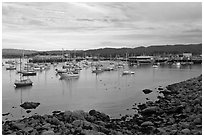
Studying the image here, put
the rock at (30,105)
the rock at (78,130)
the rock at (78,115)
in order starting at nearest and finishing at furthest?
the rock at (78,130) < the rock at (78,115) < the rock at (30,105)

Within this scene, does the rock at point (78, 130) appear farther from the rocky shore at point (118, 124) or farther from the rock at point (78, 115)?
the rock at point (78, 115)

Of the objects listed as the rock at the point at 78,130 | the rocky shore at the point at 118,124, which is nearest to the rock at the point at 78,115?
the rocky shore at the point at 118,124

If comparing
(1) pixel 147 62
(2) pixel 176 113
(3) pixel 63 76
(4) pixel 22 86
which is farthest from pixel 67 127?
(1) pixel 147 62

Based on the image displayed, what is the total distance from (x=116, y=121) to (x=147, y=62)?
28.8 m

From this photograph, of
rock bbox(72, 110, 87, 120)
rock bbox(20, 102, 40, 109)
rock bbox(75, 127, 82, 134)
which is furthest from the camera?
rock bbox(20, 102, 40, 109)

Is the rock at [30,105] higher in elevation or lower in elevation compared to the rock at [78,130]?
lower

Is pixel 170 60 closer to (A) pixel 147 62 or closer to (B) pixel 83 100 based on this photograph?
(A) pixel 147 62

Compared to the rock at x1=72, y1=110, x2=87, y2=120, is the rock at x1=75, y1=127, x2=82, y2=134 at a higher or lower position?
higher

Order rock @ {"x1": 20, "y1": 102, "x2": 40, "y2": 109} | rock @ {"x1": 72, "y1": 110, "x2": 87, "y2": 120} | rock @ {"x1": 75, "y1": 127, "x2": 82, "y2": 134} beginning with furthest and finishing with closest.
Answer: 1. rock @ {"x1": 20, "y1": 102, "x2": 40, "y2": 109}
2. rock @ {"x1": 72, "y1": 110, "x2": 87, "y2": 120}
3. rock @ {"x1": 75, "y1": 127, "x2": 82, "y2": 134}

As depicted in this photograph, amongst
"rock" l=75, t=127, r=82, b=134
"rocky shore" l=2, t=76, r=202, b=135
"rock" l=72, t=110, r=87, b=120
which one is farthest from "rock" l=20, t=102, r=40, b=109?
"rock" l=75, t=127, r=82, b=134

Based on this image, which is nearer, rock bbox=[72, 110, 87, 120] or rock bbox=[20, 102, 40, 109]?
rock bbox=[72, 110, 87, 120]

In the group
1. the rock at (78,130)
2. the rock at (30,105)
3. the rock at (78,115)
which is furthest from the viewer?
the rock at (30,105)

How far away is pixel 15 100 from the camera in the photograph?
7719 millimetres

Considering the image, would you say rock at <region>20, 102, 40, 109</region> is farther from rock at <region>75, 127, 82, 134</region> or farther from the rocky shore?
rock at <region>75, 127, 82, 134</region>
